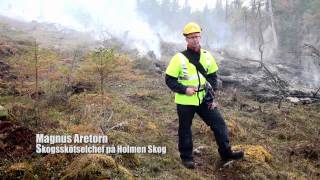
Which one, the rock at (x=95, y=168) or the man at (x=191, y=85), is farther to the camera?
the man at (x=191, y=85)

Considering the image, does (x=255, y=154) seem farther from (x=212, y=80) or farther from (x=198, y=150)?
(x=212, y=80)

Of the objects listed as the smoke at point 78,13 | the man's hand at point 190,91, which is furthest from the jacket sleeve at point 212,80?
the smoke at point 78,13

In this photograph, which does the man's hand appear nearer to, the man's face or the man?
the man

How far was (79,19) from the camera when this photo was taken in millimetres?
51781

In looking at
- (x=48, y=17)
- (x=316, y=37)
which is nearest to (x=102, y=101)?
(x=316, y=37)

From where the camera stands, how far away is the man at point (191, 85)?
6.99m

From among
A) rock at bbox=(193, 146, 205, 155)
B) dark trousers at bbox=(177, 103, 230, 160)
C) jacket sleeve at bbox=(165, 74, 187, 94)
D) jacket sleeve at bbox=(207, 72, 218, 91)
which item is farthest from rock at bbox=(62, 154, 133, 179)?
rock at bbox=(193, 146, 205, 155)

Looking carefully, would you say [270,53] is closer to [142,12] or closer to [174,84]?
[174,84]

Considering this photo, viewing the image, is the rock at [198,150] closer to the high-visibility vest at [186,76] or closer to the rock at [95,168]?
the high-visibility vest at [186,76]

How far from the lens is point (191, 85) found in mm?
7078

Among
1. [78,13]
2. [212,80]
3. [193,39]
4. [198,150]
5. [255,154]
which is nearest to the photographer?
[193,39]

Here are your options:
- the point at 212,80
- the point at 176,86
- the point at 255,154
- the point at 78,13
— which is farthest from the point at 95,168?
the point at 78,13

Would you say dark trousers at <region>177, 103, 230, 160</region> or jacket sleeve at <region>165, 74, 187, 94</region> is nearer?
jacket sleeve at <region>165, 74, 187, 94</region>

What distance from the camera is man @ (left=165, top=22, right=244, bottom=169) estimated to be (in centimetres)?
699
